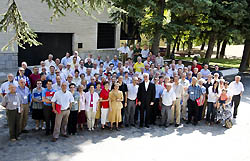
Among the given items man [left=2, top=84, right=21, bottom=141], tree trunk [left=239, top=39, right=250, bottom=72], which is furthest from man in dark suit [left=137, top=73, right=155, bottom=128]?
tree trunk [left=239, top=39, right=250, bottom=72]

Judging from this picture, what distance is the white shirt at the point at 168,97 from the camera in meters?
9.27

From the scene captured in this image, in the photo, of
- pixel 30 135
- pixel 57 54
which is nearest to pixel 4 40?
pixel 57 54

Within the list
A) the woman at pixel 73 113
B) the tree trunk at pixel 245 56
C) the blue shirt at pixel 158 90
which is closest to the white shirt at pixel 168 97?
the blue shirt at pixel 158 90

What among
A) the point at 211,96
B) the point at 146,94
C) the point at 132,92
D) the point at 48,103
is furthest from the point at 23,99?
the point at 211,96

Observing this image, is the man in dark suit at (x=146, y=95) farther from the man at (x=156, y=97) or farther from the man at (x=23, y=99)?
the man at (x=23, y=99)

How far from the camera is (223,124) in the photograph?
9922 mm

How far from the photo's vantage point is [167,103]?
9.33 meters

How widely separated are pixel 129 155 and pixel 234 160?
9.05 ft

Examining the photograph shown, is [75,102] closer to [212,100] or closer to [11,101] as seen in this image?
[11,101]

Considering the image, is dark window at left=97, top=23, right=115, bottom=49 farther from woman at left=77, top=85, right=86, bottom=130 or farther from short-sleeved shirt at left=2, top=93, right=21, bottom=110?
short-sleeved shirt at left=2, top=93, right=21, bottom=110

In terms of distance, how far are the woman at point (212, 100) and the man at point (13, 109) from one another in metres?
6.33

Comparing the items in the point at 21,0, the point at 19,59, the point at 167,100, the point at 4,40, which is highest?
the point at 21,0

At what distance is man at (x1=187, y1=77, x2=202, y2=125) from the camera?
377 inches

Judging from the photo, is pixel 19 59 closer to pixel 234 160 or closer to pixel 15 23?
pixel 15 23
